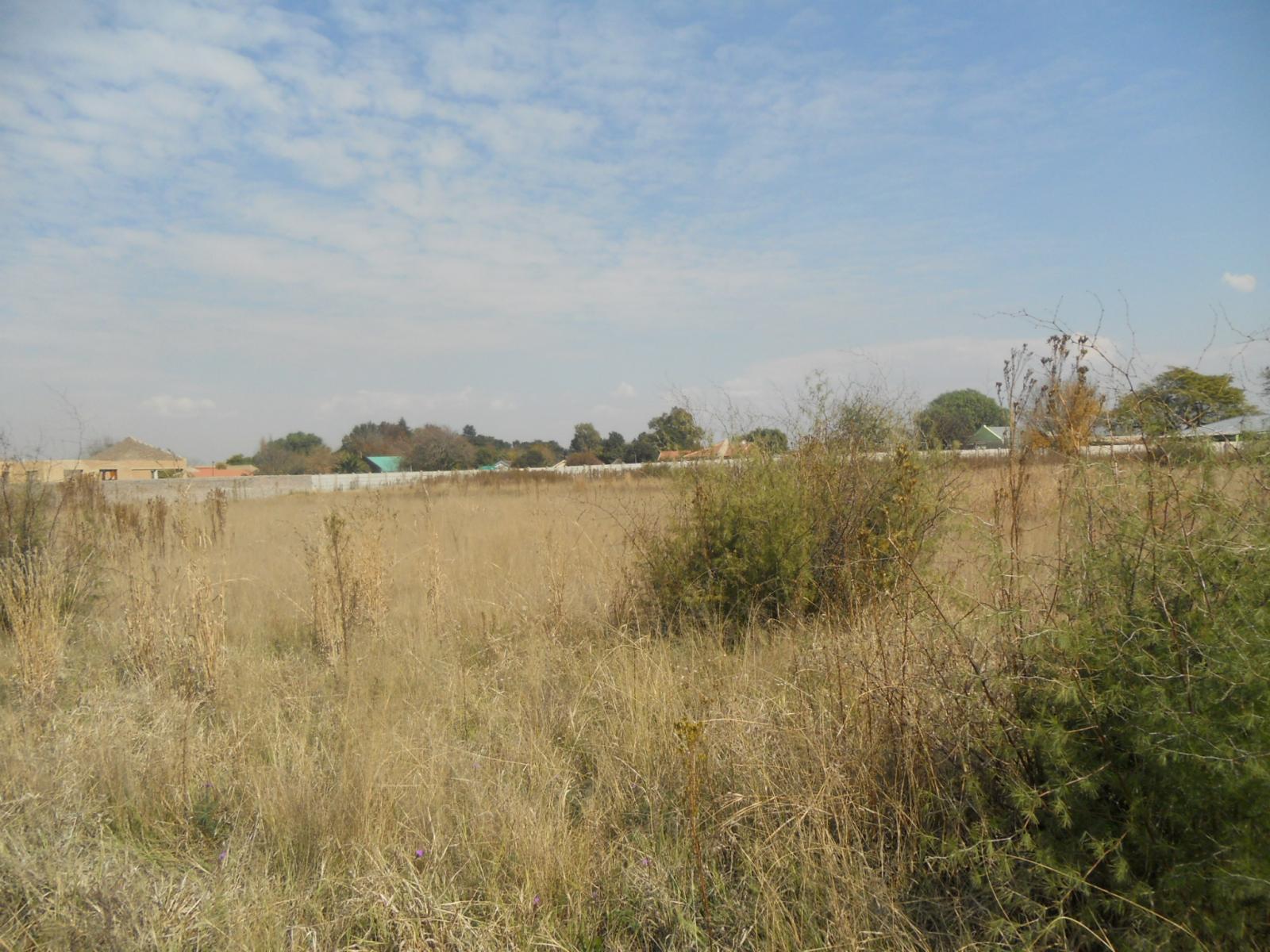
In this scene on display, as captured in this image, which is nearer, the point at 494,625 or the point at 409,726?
the point at 409,726

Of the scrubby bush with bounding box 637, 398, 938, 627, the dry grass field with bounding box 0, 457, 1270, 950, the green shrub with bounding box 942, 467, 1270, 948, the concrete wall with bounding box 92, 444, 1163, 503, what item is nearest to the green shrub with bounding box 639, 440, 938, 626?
the scrubby bush with bounding box 637, 398, 938, 627

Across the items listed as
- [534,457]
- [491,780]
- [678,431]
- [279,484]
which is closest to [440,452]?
[534,457]

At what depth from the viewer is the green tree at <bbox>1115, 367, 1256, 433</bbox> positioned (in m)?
2.77

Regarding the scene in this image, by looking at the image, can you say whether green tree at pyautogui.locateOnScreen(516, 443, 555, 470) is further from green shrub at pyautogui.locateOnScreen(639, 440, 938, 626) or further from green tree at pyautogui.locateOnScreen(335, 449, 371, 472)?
green shrub at pyautogui.locateOnScreen(639, 440, 938, 626)

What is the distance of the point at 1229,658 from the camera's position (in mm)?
1948

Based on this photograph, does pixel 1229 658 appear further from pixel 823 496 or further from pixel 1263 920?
pixel 823 496

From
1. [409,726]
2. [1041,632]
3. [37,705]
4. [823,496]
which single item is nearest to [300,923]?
[409,726]

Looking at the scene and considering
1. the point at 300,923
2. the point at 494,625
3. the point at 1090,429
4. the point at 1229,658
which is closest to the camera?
the point at 1229,658

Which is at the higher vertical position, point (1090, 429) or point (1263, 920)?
point (1090, 429)

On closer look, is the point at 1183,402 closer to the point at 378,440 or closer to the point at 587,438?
the point at 587,438

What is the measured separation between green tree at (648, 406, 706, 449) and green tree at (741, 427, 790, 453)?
1.40 feet

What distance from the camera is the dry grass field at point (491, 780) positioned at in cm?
257

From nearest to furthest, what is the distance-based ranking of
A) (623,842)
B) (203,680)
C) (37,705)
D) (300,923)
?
(300,923) → (623,842) → (37,705) → (203,680)

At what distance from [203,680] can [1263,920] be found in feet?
17.6
